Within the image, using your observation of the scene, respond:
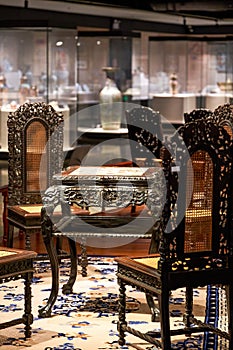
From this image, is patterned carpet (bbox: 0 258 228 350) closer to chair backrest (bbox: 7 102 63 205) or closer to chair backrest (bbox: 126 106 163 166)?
chair backrest (bbox: 7 102 63 205)

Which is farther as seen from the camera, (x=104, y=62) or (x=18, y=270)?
(x=104, y=62)

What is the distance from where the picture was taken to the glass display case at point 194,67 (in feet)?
55.5

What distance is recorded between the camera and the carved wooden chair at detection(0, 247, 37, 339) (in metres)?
4.80

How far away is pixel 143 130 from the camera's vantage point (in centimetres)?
791

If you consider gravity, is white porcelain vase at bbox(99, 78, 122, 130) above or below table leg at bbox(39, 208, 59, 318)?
above

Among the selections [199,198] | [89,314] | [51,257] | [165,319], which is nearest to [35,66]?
[51,257]

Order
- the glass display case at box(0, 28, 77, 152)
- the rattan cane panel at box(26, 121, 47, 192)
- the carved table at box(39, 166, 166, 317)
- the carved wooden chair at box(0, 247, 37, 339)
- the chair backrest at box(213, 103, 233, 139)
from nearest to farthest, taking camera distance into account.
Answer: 1. the carved wooden chair at box(0, 247, 37, 339)
2. the carved table at box(39, 166, 166, 317)
3. the chair backrest at box(213, 103, 233, 139)
4. the rattan cane panel at box(26, 121, 47, 192)
5. the glass display case at box(0, 28, 77, 152)

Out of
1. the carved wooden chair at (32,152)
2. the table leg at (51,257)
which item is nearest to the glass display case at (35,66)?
the carved wooden chair at (32,152)

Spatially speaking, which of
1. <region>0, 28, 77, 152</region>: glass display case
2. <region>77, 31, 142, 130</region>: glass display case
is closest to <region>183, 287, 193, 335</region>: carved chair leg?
<region>0, 28, 77, 152</region>: glass display case

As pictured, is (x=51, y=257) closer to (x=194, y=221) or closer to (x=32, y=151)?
(x=32, y=151)

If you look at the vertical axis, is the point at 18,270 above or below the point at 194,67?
below

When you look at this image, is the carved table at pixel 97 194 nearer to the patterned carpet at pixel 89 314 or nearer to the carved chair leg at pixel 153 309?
the patterned carpet at pixel 89 314

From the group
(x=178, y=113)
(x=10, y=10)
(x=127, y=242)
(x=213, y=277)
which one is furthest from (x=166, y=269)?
(x=178, y=113)

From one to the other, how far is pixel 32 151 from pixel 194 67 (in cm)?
1183
